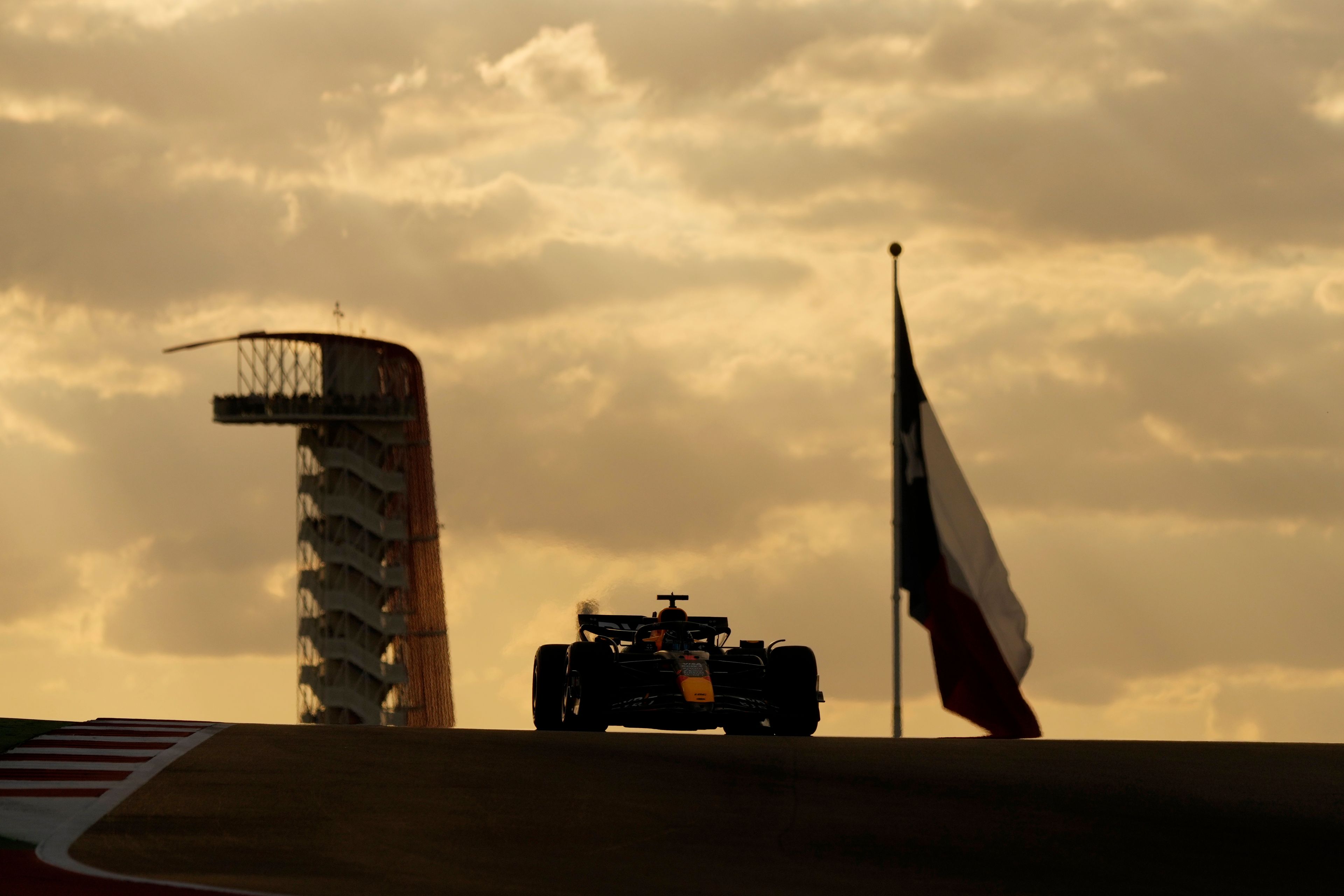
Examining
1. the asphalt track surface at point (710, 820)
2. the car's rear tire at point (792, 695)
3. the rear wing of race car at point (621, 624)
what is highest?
the rear wing of race car at point (621, 624)

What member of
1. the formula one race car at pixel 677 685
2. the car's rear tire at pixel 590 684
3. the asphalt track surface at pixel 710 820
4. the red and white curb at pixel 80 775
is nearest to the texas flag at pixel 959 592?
the formula one race car at pixel 677 685

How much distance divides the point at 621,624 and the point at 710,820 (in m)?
10.9

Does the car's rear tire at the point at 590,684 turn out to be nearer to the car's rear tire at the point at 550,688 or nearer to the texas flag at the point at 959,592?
the car's rear tire at the point at 550,688

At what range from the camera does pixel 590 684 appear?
74.6ft

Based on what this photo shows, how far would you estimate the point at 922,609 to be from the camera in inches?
1011

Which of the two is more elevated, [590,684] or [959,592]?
[959,592]

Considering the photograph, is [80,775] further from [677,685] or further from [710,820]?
[677,685]

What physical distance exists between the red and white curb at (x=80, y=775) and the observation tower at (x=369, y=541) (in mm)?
63034

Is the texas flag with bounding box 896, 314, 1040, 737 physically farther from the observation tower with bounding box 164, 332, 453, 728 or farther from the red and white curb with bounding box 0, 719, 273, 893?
the observation tower with bounding box 164, 332, 453, 728

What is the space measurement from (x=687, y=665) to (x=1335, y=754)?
7.16 meters

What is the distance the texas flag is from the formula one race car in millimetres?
2347

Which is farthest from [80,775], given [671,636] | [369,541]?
[369,541]

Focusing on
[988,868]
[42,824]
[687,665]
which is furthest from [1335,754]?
[42,824]

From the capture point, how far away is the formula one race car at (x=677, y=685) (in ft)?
75.1
